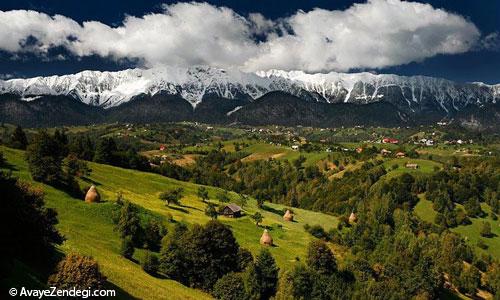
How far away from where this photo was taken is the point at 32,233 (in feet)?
137

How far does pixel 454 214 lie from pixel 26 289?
183m

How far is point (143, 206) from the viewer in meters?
98.8

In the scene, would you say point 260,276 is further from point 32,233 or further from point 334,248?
point 334,248

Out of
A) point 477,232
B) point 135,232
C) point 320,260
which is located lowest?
point 477,232

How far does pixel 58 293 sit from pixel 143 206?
60887 millimetres

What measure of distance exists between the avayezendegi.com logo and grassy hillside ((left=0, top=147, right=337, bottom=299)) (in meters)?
6.19

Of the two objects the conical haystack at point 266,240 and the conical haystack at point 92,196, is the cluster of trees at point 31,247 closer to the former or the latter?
the conical haystack at point 92,196

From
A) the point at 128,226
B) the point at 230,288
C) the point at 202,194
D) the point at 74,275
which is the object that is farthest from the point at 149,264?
the point at 202,194

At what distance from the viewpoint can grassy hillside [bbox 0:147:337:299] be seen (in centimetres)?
5588

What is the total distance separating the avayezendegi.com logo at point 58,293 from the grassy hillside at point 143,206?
20.3 feet

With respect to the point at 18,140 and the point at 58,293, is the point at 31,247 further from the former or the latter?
the point at 18,140

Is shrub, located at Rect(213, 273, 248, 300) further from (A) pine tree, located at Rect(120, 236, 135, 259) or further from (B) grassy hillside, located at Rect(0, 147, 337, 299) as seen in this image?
(A) pine tree, located at Rect(120, 236, 135, 259)

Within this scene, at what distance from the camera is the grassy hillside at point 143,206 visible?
5588 cm

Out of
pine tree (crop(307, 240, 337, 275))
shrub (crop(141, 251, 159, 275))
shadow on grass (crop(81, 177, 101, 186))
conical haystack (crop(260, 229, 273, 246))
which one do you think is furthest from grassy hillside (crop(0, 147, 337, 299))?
pine tree (crop(307, 240, 337, 275))
